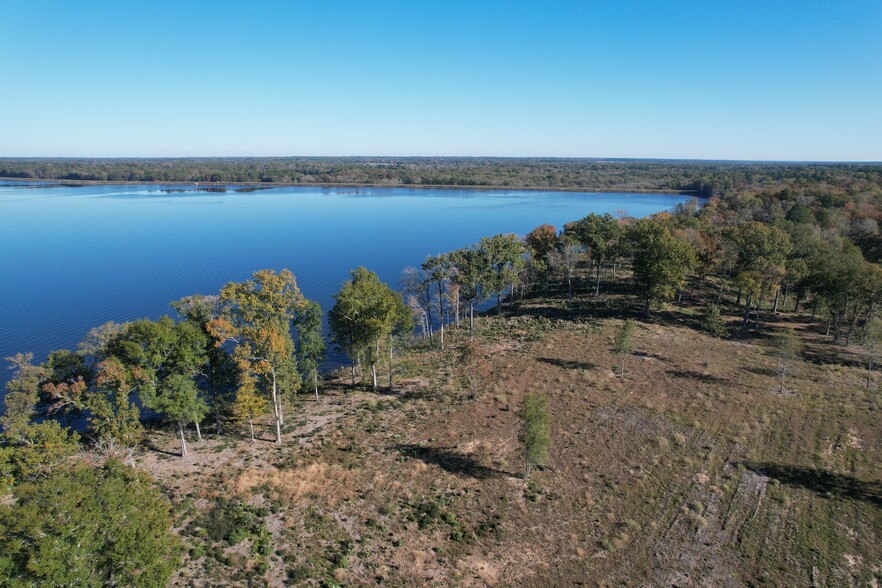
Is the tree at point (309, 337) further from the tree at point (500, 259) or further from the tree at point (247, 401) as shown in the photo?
the tree at point (500, 259)

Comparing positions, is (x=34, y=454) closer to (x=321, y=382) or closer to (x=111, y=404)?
(x=111, y=404)

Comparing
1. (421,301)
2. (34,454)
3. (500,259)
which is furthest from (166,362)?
(500,259)

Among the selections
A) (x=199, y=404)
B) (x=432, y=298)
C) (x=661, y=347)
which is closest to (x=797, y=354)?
(x=661, y=347)

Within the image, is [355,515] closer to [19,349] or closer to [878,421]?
[878,421]

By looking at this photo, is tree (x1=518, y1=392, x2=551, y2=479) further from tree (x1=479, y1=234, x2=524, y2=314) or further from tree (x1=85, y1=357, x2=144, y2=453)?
tree (x1=479, y1=234, x2=524, y2=314)

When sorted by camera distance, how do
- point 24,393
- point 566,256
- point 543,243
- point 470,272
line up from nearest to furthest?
point 24,393 → point 470,272 → point 566,256 → point 543,243

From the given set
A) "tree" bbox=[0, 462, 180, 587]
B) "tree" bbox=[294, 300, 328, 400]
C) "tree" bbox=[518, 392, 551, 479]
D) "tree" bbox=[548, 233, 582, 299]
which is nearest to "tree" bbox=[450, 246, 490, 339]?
"tree" bbox=[548, 233, 582, 299]
